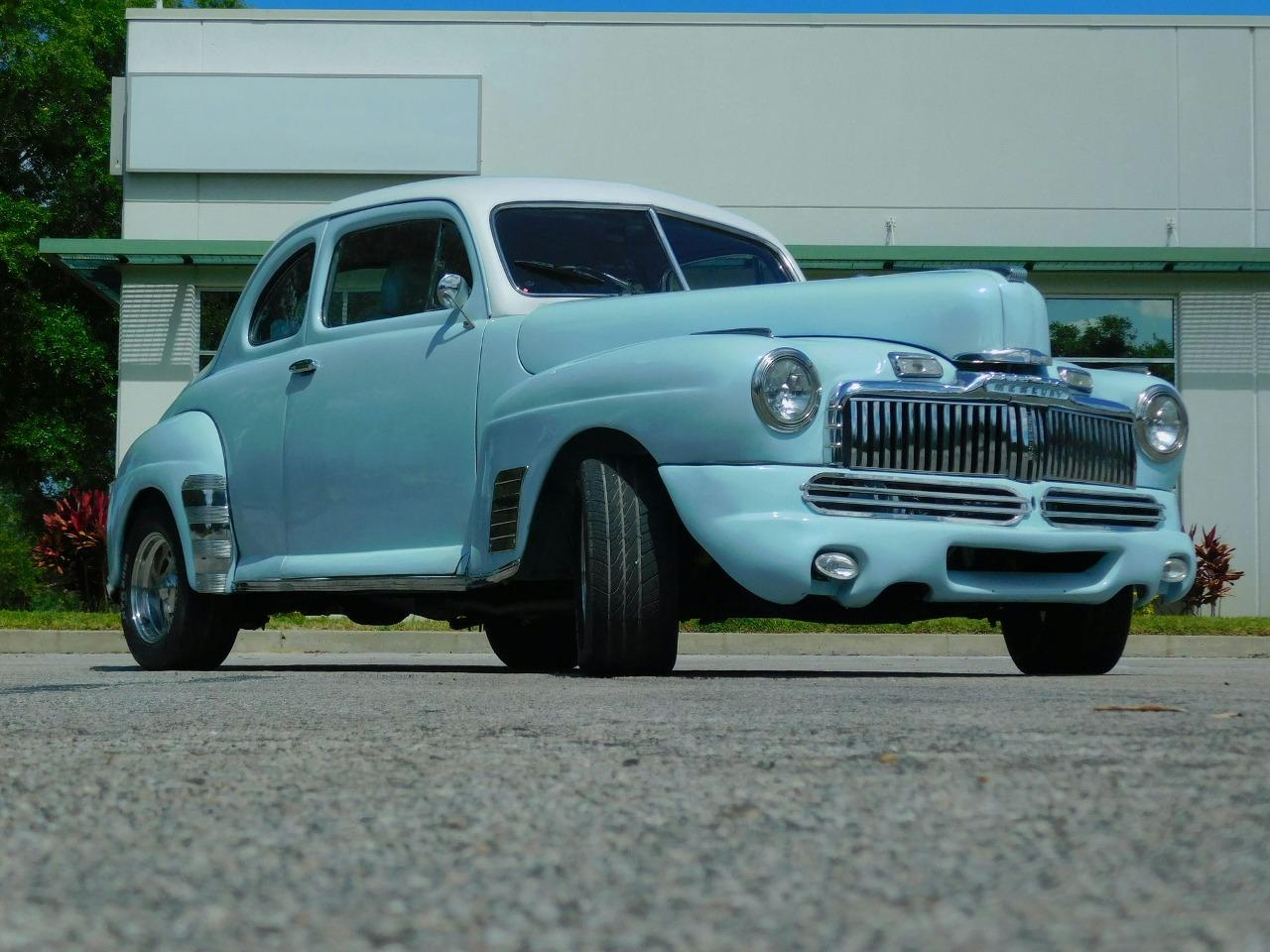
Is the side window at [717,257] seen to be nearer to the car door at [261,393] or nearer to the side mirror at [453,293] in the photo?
the side mirror at [453,293]

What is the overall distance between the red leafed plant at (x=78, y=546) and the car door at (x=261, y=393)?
35.6ft

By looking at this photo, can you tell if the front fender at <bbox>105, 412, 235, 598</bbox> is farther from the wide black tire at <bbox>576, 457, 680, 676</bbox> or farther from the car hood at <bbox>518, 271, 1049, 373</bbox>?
the wide black tire at <bbox>576, 457, 680, 676</bbox>

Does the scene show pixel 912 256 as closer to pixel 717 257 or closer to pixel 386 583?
pixel 717 257

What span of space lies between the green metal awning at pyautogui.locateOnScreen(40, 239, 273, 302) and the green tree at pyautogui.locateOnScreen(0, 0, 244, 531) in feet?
28.8

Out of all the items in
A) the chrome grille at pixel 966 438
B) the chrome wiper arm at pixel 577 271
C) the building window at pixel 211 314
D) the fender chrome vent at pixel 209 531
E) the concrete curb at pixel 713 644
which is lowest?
the concrete curb at pixel 713 644

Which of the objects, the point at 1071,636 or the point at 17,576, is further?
the point at 17,576

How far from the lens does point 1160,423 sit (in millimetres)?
6371

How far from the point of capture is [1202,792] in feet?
8.75

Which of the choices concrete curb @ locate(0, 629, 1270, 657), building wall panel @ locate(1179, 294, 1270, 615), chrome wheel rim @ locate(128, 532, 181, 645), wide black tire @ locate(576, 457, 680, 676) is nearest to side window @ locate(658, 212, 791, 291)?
wide black tire @ locate(576, 457, 680, 676)

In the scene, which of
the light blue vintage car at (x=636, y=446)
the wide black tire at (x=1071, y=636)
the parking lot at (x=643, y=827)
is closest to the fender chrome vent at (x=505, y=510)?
the light blue vintage car at (x=636, y=446)

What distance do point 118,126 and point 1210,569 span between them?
1357 centimetres

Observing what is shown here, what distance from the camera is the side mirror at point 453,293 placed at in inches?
256

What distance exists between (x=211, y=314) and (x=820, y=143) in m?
7.51

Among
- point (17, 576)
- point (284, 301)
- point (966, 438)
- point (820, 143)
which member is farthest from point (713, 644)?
point (820, 143)
